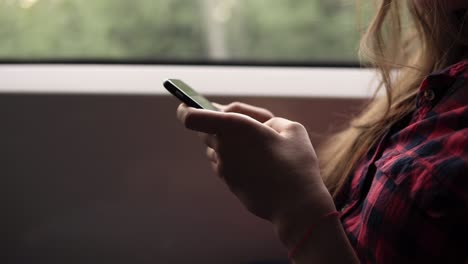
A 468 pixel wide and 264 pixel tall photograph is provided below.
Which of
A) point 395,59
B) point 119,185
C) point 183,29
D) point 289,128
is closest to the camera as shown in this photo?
point 289,128

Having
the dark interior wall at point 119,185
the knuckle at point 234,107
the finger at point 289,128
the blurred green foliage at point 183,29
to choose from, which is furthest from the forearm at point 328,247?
the blurred green foliage at point 183,29

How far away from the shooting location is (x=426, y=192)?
52cm

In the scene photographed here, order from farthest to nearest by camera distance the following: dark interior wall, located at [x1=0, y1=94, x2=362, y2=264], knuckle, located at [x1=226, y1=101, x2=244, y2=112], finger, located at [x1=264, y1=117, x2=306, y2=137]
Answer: dark interior wall, located at [x1=0, y1=94, x2=362, y2=264], knuckle, located at [x1=226, y1=101, x2=244, y2=112], finger, located at [x1=264, y1=117, x2=306, y2=137]

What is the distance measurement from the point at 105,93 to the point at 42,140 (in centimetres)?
16

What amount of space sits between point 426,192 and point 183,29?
0.83 m

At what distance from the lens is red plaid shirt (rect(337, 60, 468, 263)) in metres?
0.51

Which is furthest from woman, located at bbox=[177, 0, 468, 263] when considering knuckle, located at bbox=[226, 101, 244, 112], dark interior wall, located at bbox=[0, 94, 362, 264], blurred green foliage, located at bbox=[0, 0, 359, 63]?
blurred green foliage, located at bbox=[0, 0, 359, 63]

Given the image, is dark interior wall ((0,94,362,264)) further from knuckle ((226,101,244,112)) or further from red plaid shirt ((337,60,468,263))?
red plaid shirt ((337,60,468,263))

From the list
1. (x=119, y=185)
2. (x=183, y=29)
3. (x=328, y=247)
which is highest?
(x=183, y=29)

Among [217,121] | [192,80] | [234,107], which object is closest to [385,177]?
[217,121]

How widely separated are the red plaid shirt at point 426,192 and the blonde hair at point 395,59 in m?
0.08

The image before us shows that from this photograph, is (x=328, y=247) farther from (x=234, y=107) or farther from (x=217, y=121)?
(x=234, y=107)

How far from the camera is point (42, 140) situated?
0.98 meters

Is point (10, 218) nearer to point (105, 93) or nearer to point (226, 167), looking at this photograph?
point (105, 93)
